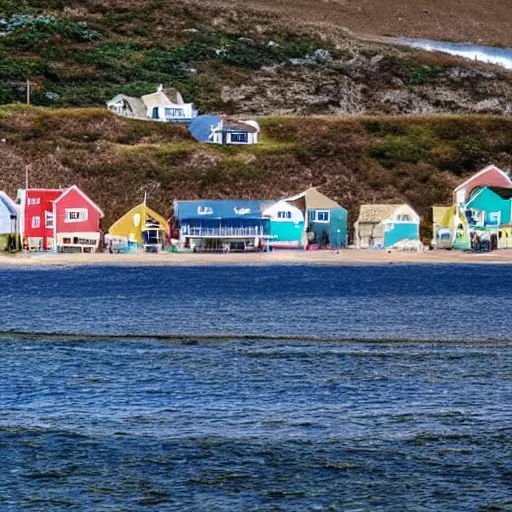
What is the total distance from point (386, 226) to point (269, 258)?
372 inches

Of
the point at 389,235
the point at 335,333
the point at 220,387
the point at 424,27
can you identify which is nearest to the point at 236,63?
the point at 424,27

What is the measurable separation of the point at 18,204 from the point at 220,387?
56.9 metres

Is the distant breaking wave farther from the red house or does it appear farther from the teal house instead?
the red house

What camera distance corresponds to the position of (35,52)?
138750mm

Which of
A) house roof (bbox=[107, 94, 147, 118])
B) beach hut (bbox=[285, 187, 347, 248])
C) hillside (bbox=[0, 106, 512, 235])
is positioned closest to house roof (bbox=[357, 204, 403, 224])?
beach hut (bbox=[285, 187, 347, 248])

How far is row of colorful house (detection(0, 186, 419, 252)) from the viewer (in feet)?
265

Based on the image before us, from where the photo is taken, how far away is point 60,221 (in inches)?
3164

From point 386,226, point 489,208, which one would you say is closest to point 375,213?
point 386,226

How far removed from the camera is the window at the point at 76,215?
265ft

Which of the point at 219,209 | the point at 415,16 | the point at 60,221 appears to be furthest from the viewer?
the point at 415,16

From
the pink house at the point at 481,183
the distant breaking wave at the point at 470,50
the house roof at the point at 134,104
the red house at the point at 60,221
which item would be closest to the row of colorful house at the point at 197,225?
the red house at the point at 60,221

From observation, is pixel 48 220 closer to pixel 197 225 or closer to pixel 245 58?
pixel 197 225

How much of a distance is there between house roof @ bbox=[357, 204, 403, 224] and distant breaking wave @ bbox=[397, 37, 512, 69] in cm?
7370

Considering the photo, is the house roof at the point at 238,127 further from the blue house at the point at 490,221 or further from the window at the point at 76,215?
the window at the point at 76,215
